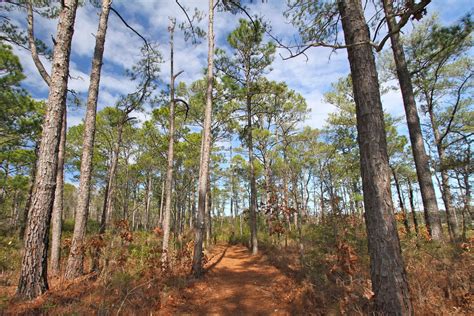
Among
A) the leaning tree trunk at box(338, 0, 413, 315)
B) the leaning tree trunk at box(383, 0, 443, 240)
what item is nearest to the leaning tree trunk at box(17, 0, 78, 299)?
the leaning tree trunk at box(338, 0, 413, 315)

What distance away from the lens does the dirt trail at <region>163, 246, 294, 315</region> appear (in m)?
5.00

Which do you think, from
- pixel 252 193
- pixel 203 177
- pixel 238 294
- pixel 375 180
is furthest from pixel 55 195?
pixel 375 180

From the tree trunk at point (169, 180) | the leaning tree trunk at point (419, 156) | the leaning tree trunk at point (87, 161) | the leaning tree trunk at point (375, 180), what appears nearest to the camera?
the leaning tree trunk at point (375, 180)

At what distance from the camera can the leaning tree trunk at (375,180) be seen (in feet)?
9.19

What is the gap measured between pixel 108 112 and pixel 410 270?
728 inches

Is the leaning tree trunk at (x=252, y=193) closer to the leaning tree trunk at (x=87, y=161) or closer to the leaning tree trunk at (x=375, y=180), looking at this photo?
the leaning tree trunk at (x=87, y=161)

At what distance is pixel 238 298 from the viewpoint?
5.79 meters

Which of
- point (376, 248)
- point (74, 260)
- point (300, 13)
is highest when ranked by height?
point (300, 13)

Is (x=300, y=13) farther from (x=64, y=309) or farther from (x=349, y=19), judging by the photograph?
(x=64, y=309)

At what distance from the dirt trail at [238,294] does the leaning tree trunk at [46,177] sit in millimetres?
2323

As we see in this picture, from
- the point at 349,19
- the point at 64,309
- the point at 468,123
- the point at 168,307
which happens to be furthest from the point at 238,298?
the point at 468,123

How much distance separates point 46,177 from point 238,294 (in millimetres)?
4922

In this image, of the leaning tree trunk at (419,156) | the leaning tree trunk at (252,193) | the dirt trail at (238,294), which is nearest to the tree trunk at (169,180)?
the dirt trail at (238,294)

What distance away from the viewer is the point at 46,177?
13.5 feet
